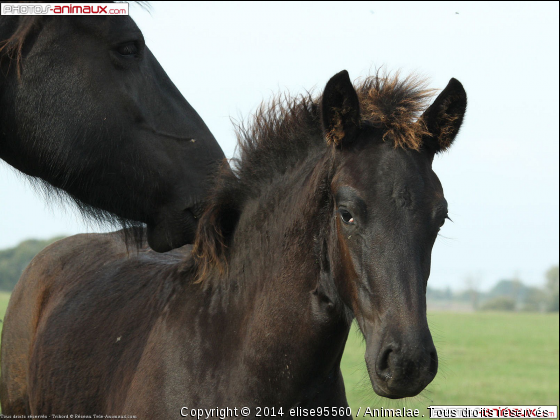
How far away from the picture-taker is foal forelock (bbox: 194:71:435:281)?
3131 millimetres

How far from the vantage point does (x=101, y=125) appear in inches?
129

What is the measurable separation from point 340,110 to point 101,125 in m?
1.33

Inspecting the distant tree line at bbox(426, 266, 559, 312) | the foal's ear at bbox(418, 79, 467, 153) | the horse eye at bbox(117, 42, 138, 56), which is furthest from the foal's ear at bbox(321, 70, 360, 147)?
the distant tree line at bbox(426, 266, 559, 312)

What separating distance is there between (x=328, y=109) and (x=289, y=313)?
101 cm

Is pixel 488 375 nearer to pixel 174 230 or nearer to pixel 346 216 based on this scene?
pixel 174 230

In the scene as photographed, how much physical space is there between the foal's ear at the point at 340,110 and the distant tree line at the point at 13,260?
176 feet

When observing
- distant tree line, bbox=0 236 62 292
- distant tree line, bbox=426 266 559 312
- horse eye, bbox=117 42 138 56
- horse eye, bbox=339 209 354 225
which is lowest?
distant tree line, bbox=426 266 559 312

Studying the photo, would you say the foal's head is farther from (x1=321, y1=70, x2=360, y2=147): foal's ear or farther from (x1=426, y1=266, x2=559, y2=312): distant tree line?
(x1=426, y1=266, x2=559, y2=312): distant tree line

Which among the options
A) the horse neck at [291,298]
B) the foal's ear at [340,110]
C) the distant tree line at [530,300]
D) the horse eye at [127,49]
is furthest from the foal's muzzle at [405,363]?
the distant tree line at [530,300]

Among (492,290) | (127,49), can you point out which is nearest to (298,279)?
(127,49)

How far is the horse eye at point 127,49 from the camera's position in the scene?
3391mm

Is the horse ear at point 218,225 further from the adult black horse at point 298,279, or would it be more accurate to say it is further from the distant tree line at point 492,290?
the distant tree line at point 492,290

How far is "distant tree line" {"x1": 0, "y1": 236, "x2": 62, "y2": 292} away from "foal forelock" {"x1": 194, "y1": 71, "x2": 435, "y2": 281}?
2087 inches

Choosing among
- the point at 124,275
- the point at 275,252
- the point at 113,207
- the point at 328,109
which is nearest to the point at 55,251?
the point at 124,275
